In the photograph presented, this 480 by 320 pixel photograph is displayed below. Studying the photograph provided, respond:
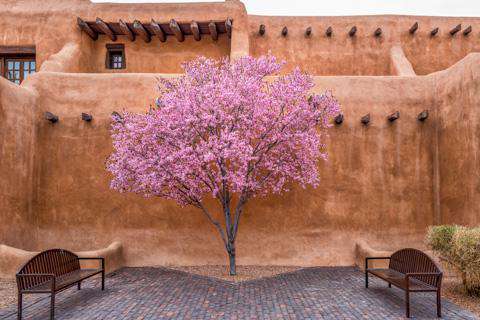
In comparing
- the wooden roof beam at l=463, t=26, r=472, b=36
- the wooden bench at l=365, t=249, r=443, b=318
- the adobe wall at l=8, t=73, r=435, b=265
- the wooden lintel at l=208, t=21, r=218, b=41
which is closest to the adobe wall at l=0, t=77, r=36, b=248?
the adobe wall at l=8, t=73, r=435, b=265

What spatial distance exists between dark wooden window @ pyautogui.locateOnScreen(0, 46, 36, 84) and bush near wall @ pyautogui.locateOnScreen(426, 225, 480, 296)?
13971 millimetres

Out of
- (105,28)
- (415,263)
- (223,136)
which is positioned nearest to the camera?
(415,263)

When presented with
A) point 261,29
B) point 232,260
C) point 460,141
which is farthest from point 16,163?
point 460,141

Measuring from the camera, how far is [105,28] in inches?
548

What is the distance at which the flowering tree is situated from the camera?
8.24 metres

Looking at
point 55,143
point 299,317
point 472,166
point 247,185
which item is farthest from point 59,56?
point 472,166

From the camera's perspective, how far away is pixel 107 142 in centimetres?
1046

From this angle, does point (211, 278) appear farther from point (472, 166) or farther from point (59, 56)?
point (59, 56)

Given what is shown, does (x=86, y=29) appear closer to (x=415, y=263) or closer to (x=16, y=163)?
(x=16, y=163)

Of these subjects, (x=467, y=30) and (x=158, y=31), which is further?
(x=467, y=30)

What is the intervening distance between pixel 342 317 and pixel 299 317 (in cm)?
66

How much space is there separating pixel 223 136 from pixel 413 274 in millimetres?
4335

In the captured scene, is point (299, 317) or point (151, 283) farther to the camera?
point (151, 283)

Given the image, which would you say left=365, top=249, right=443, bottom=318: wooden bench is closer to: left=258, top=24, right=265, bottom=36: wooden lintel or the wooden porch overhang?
the wooden porch overhang
